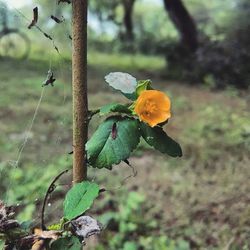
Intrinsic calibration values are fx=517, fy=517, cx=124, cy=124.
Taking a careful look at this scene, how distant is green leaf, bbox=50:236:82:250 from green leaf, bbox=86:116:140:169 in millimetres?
130

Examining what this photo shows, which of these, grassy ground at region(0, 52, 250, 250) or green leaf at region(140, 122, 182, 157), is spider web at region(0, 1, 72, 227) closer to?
grassy ground at region(0, 52, 250, 250)

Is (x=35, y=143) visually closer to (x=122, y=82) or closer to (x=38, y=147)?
(x=38, y=147)

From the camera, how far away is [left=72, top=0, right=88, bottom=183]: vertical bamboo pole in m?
0.89

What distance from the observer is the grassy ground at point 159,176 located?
8.96ft

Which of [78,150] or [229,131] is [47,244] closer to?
[78,150]

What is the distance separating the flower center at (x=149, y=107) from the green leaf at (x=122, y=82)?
1.7 inches

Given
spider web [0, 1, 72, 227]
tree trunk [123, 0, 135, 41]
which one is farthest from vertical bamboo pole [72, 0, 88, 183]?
tree trunk [123, 0, 135, 41]

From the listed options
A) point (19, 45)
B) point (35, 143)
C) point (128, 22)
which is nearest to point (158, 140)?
point (35, 143)

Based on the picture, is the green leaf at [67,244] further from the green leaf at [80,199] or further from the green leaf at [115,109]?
the green leaf at [115,109]

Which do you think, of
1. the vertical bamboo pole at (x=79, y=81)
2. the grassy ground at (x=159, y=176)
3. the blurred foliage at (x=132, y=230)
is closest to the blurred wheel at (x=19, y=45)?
the grassy ground at (x=159, y=176)

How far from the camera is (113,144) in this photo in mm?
886

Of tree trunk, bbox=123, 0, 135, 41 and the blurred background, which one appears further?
tree trunk, bbox=123, 0, 135, 41

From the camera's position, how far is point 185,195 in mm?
3348

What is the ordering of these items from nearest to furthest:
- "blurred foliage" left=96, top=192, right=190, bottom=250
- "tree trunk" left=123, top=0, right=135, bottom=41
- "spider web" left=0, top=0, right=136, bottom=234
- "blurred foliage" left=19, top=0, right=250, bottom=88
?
"spider web" left=0, top=0, right=136, bottom=234 < "blurred foliage" left=96, top=192, right=190, bottom=250 < "blurred foliage" left=19, top=0, right=250, bottom=88 < "tree trunk" left=123, top=0, right=135, bottom=41
